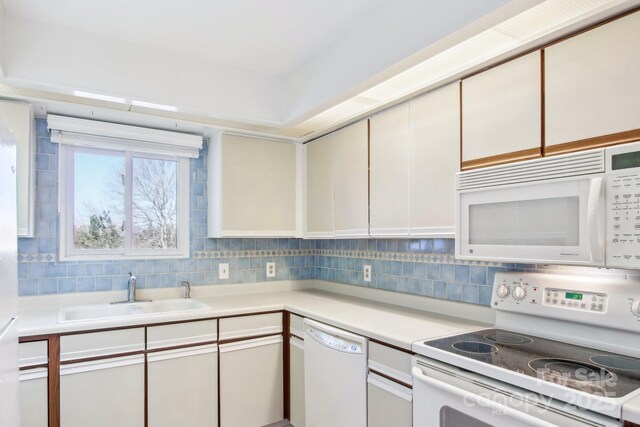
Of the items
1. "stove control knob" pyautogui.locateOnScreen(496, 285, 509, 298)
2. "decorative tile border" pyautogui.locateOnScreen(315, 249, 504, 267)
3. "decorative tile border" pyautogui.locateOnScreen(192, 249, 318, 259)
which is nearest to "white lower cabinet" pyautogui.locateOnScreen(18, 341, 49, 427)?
"decorative tile border" pyautogui.locateOnScreen(192, 249, 318, 259)

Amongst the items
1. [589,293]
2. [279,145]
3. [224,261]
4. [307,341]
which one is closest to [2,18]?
[279,145]

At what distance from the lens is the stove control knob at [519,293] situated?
5.57 ft

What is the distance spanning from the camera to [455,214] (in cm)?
176

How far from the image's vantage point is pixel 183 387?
2.29 meters

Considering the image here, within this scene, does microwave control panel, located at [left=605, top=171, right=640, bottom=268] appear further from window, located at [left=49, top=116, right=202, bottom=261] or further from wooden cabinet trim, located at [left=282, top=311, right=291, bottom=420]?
window, located at [left=49, top=116, right=202, bottom=261]

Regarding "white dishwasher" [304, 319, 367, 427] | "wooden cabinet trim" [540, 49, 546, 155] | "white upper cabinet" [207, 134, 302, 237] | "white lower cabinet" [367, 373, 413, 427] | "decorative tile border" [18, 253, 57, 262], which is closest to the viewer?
"wooden cabinet trim" [540, 49, 546, 155]

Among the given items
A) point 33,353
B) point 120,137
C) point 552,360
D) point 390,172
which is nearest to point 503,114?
point 390,172

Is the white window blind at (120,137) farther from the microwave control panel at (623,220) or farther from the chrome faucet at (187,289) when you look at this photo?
the microwave control panel at (623,220)

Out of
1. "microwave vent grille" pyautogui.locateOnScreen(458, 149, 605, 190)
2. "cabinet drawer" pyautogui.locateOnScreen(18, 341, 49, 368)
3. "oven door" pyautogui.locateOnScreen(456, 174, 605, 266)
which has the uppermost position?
"microwave vent grille" pyautogui.locateOnScreen(458, 149, 605, 190)

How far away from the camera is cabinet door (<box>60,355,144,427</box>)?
200 cm

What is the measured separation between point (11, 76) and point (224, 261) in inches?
67.0

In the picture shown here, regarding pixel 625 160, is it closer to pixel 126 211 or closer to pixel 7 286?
pixel 7 286

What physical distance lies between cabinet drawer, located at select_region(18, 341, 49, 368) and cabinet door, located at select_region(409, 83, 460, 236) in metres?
1.92

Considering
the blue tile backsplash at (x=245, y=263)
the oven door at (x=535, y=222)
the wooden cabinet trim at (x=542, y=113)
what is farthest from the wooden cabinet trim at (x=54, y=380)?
the wooden cabinet trim at (x=542, y=113)
